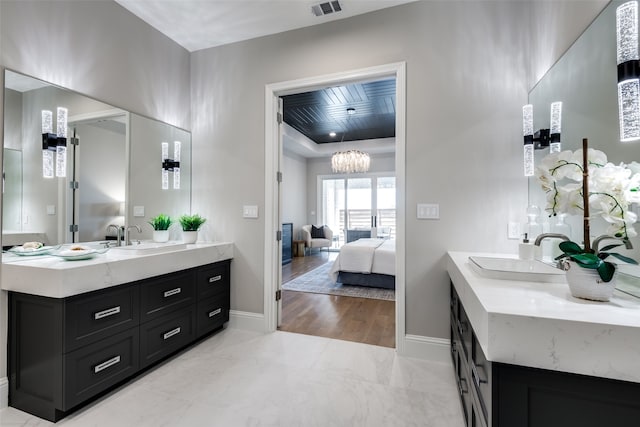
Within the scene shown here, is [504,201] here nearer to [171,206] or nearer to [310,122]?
[171,206]

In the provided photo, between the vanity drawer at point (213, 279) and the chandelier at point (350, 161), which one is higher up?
the chandelier at point (350, 161)

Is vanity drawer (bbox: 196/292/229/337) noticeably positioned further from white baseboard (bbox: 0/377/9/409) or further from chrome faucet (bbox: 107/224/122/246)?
white baseboard (bbox: 0/377/9/409)

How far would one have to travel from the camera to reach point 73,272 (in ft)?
5.14

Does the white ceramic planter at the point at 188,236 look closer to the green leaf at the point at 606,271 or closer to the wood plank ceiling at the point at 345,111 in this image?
the wood plank ceiling at the point at 345,111

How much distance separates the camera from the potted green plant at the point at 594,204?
0.94m

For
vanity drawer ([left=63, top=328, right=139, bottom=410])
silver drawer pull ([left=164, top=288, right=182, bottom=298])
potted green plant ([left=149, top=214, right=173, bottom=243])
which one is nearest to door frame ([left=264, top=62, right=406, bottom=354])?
silver drawer pull ([left=164, top=288, right=182, bottom=298])

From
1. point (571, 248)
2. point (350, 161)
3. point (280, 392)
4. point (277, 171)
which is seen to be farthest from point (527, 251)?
point (350, 161)

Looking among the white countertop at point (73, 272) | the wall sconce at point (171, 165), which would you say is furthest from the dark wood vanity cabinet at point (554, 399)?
the wall sconce at point (171, 165)

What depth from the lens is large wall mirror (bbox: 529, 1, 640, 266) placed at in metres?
1.18

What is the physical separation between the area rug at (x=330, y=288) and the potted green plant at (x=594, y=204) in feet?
9.95

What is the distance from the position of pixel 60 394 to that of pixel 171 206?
1.71m

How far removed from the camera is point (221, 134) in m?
2.99

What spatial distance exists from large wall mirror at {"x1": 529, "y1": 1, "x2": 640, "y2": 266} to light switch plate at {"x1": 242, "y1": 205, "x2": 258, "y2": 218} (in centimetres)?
232

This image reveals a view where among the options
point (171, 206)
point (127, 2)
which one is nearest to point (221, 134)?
point (171, 206)
